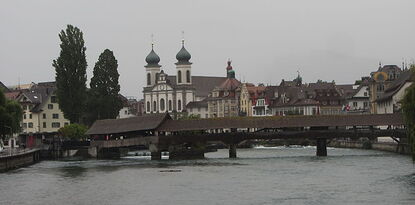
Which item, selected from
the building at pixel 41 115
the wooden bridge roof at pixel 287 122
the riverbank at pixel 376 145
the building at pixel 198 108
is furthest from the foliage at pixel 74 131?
the building at pixel 198 108

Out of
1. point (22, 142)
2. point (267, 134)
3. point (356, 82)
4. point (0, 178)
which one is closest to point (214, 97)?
point (356, 82)

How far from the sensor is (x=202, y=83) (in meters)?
187

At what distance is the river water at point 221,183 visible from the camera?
43.0 m

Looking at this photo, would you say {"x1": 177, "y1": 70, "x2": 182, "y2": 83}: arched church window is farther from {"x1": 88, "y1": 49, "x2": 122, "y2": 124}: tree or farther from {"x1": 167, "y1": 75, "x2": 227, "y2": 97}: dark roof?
{"x1": 88, "y1": 49, "x2": 122, "y2": 124}: tree

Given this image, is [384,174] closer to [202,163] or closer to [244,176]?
[244,176]

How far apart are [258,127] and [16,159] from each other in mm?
20578

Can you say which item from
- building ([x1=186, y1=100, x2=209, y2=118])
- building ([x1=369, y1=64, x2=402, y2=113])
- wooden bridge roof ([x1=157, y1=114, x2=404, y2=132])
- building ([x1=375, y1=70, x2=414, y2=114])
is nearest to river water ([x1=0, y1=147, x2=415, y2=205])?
wooden bridge roof ([x1=157, y1=114, x2=404, y2=132])

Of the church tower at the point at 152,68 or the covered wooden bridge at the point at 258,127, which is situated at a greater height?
the church tower at the point at 152,68

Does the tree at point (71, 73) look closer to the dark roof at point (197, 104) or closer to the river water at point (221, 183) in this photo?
the river water at point (221, 183)

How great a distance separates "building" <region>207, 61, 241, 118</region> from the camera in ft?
536

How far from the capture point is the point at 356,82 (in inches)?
6550

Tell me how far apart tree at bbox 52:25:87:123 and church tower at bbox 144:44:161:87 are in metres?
88.3

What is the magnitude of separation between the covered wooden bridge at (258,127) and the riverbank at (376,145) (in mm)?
1622

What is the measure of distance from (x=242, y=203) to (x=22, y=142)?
77.5m
